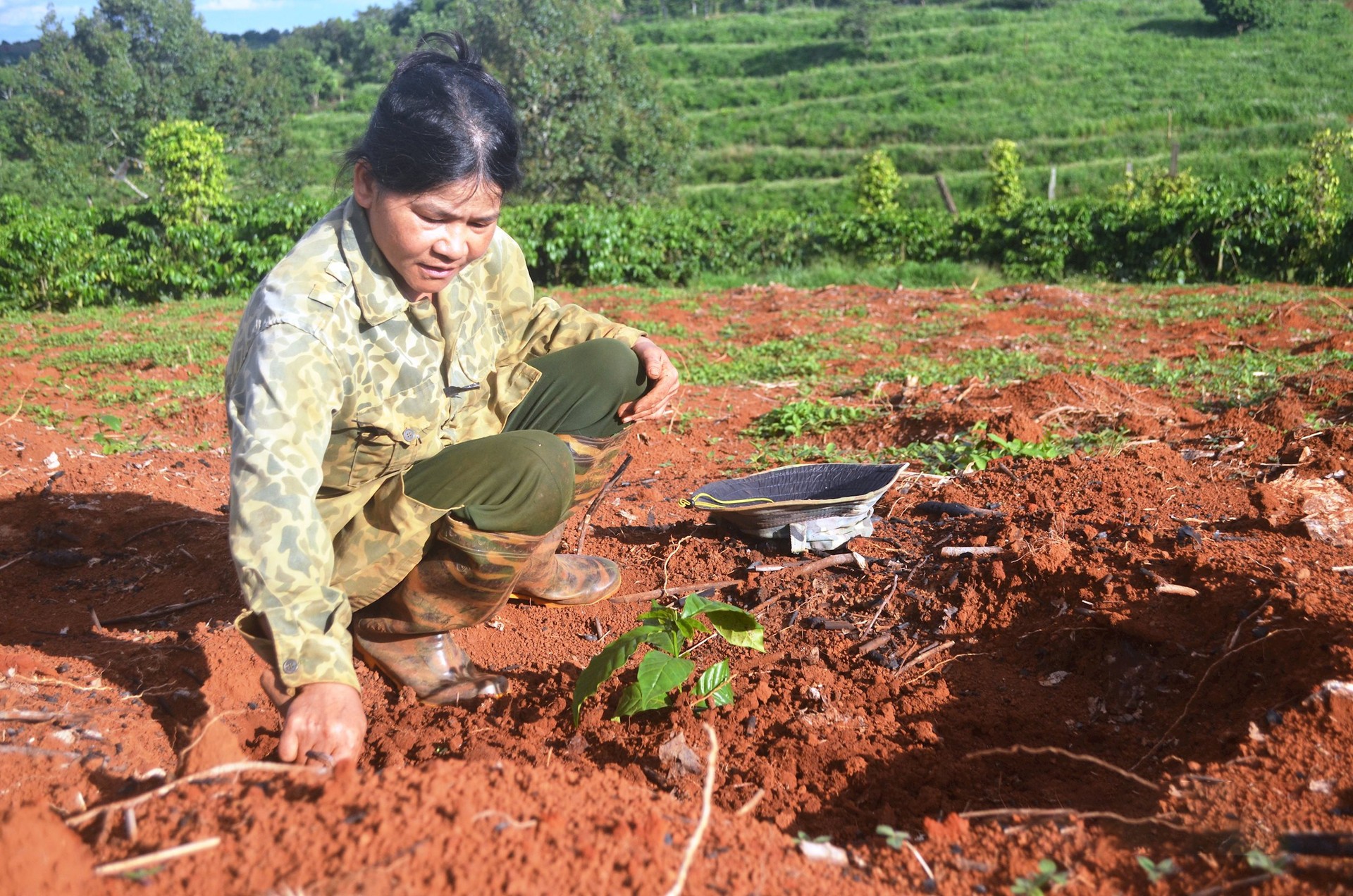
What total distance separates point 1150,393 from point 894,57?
44212mm

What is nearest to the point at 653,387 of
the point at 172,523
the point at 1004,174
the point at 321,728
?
the point at 321,728

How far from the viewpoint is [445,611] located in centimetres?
228

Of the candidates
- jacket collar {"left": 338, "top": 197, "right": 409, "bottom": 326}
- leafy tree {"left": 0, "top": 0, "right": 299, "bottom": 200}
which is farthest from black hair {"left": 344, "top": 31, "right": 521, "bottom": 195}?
leafy tree {"left": 0, "top": 0, "right": 299, "bottom": 200}

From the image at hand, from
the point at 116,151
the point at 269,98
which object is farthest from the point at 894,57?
the point at 116,151

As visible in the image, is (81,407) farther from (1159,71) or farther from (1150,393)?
(1159,71)

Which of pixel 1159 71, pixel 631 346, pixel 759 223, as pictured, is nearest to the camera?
pixel 631 346

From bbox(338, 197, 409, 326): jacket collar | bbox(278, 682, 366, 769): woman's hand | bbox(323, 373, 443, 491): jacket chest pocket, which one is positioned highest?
bbox(338, 197, 409, 326): jacket collar

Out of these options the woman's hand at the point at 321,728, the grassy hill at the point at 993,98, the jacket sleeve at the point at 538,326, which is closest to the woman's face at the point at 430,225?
the jacket sleeve at the point at 538,326

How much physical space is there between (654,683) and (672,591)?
0.75 metres

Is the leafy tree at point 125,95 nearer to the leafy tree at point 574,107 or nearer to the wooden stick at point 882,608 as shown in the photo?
the leafy tree at point 574,107

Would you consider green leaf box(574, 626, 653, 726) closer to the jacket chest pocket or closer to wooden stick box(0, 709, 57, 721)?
the jacket chest pocket

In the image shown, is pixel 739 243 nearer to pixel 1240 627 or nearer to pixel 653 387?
pixel 653 387

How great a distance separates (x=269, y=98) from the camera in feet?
140

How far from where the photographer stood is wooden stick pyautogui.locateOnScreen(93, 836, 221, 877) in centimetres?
122
